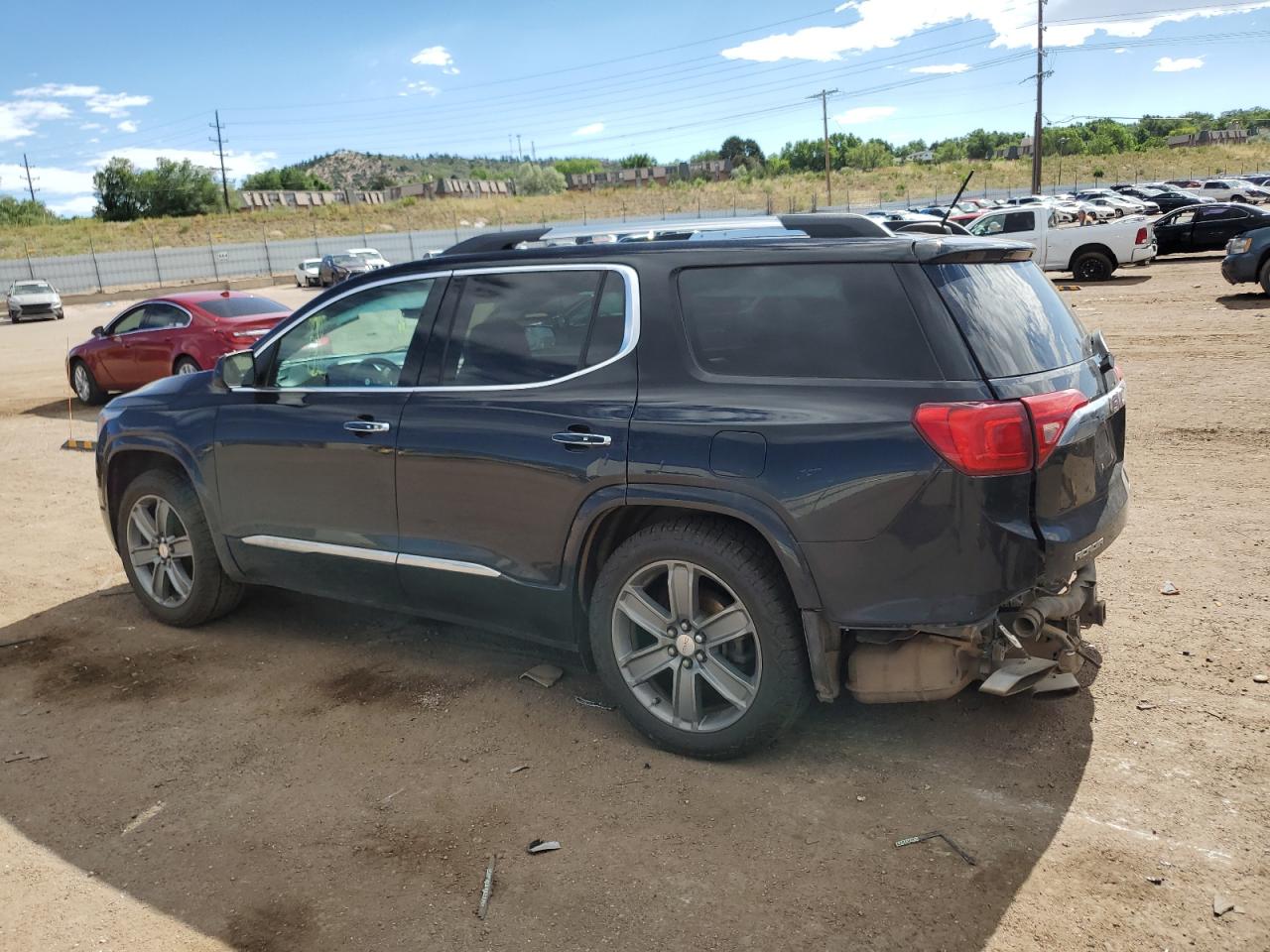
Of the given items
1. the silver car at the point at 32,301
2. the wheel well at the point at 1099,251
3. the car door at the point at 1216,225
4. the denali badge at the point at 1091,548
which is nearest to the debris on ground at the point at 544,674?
the denali badge at the point at 1091,548

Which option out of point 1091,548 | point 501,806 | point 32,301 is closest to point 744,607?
point 501,806

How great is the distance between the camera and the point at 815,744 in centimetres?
396

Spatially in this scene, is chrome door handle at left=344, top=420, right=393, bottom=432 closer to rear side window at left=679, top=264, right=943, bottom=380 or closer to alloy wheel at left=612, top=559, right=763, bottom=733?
alloy wheel at left=612, top=559, right=763, bottom=733

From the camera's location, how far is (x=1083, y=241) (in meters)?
22.6

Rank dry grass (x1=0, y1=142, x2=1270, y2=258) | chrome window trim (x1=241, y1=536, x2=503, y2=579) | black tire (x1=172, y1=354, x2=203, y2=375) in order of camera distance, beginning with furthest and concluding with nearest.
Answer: dry grass (x1=0, y1=142, x2=1270, y2=258) → black tire (x1=172, y1=354, x2=203, y2=375) → chrome window trim (x1=241, y1=536, x2=503, y2=579)

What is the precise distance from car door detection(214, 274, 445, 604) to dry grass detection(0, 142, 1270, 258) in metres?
65.9

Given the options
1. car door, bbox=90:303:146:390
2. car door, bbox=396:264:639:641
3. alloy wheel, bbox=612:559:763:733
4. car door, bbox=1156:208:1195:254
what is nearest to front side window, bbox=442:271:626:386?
car door, bbox=396:264:639:641

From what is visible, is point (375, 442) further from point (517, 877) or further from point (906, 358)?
point (906, 358)

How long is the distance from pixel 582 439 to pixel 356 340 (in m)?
1.60

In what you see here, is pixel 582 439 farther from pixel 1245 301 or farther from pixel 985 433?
pixel 1245 301

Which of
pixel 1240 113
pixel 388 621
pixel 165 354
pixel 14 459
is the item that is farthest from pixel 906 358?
pixel 1240 113

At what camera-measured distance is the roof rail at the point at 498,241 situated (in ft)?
14.6

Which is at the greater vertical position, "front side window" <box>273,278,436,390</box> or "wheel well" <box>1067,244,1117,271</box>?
"front side window" <box>273,278,436,390</box>

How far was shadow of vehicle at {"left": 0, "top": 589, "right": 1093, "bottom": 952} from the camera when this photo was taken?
9.95ft
